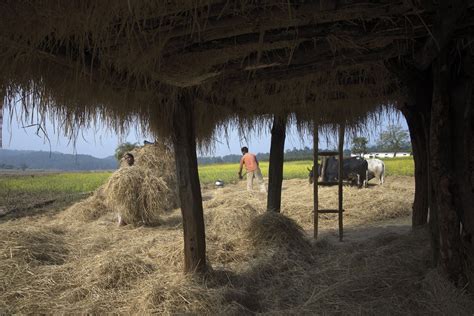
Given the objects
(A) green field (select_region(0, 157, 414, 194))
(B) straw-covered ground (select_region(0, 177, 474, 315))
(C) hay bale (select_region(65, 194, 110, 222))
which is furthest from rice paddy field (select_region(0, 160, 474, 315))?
(A) green field (select_region(0, 157, 414, 194))

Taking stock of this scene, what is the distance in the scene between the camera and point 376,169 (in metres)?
14.4

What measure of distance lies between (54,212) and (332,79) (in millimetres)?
9153

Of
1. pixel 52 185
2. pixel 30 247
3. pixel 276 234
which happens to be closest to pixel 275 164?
pixel 276 234

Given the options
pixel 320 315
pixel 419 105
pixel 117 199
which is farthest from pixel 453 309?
pixel 117 199

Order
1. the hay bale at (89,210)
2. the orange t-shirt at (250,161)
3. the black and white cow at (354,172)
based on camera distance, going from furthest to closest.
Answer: the black and white cow at (354,172), the orange t-shirt at (250,161), the hay bale at (89,210)

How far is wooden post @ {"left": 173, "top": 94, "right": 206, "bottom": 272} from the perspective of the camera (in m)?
3.84

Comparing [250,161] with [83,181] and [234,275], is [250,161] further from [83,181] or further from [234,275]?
[83,181]

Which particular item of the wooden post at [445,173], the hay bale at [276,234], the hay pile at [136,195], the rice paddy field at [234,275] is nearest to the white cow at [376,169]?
the rice paddy field at [234,275]

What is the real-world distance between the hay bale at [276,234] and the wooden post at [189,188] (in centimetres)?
137

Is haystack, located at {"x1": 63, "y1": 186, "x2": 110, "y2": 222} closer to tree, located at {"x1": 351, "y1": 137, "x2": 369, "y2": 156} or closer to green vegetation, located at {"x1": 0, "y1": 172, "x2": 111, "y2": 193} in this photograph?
tree, located at {"x1": 351, "y1": 137, "x2": 369, "y2": 156}

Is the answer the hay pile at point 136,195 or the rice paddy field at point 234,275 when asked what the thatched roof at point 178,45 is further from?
the hay pile at point 136,195

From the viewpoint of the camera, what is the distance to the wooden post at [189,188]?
3.84 m

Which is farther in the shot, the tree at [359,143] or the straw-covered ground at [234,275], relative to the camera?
the tree at [359,143]

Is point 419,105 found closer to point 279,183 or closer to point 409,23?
point 409,23
